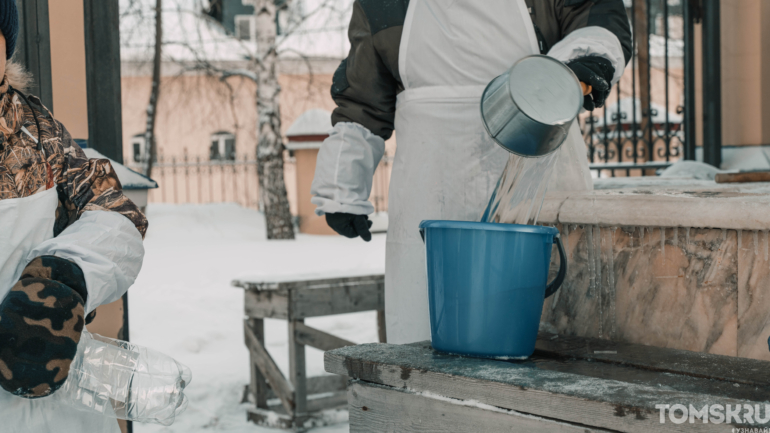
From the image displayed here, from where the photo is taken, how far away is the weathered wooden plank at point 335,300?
3588 mm

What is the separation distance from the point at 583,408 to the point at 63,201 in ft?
3.64

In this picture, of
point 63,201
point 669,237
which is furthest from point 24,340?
point 669,237

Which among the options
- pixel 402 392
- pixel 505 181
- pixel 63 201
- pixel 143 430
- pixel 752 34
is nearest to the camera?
pixel 402 392

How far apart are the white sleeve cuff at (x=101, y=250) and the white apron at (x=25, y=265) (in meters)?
0.04

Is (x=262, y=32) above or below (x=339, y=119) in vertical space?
above

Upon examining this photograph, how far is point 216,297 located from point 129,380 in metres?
4.46

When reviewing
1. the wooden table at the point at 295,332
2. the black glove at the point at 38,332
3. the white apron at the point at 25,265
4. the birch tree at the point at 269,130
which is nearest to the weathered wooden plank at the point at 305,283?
the wooden table at the point at 295,332

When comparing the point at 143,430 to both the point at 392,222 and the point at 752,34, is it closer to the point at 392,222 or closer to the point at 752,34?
the point at 392,222

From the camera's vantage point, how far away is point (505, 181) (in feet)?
5.26

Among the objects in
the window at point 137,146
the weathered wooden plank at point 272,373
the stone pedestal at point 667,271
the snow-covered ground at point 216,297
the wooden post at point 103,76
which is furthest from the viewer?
the window at point 137,146

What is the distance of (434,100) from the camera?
1.99 m

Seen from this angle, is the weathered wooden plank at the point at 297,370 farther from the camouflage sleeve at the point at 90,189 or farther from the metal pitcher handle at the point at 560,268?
the metal pitcher handle at the point at 560,268

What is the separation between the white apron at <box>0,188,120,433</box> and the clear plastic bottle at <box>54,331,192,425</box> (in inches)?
2.7

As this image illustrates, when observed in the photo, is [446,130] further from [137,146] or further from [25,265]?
[137,146]
